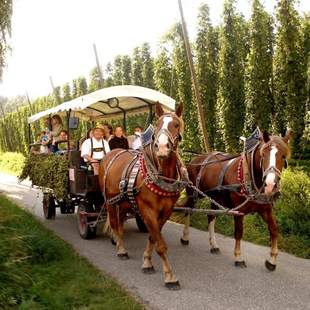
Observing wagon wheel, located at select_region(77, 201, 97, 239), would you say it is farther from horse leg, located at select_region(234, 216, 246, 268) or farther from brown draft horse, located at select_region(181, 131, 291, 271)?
horse leg, located at select_region(234, 216, 246, 268)

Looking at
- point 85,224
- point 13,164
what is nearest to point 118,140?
point 85,224

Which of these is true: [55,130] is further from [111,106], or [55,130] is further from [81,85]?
[81,85]

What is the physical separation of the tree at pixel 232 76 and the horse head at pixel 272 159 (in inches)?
545

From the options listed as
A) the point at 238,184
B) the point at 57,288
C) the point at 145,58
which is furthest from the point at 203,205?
the point at 145,58

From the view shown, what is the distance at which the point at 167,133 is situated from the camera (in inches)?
223

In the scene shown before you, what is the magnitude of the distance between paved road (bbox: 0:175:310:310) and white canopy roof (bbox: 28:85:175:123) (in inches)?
109

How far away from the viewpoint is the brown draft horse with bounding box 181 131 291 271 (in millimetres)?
5895

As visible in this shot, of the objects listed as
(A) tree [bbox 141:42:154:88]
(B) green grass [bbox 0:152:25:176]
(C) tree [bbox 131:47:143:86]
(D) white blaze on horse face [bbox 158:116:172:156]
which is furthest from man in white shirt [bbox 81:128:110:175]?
(B) green grass [bbox 0:152:25:176]

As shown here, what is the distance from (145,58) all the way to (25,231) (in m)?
22.7

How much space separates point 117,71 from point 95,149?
2341 centimetres

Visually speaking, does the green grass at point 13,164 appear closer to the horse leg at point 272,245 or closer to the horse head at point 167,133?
the horse leg at point 272,245

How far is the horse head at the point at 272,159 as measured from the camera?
5.72 metres

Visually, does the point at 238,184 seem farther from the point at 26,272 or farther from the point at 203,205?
the point at 203,205

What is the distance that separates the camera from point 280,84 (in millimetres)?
17641
